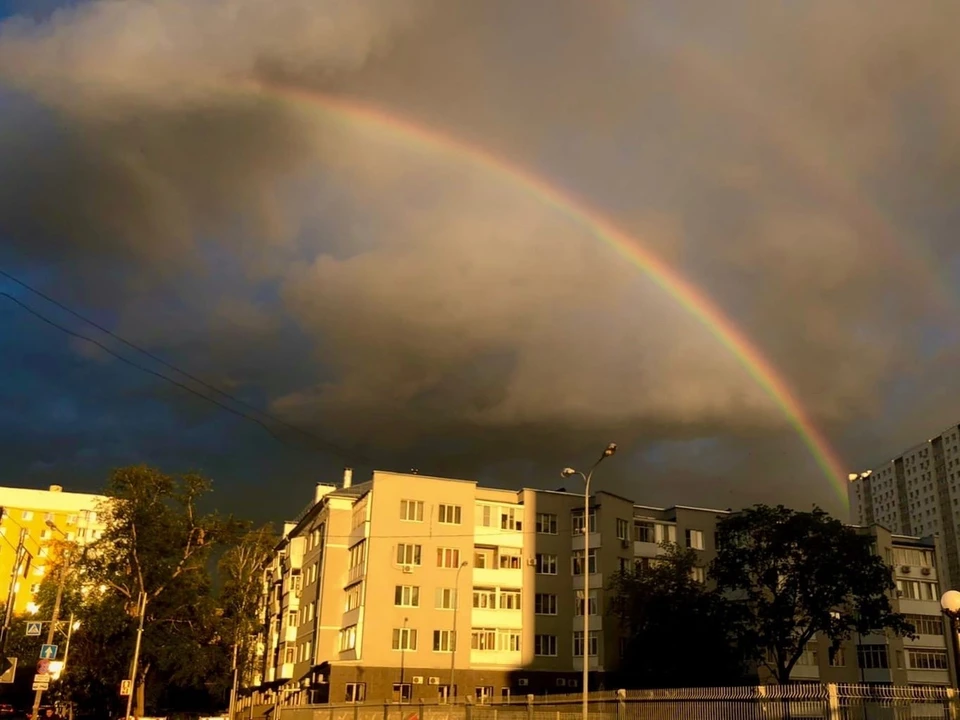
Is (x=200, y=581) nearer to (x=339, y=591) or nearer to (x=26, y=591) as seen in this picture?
(x=339, y=591)

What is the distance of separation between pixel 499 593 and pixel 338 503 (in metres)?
17.6

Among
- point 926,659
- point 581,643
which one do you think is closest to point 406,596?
point 581,643

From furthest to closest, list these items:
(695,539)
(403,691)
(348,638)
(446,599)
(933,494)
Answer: (933,494)
(695,539)
(446,599)
(348,638)
(403,691)

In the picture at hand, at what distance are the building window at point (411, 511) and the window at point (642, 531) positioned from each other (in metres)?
20.7

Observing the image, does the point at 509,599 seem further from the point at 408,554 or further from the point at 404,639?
the point at 404,639

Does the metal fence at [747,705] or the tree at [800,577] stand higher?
the tree at [800,577]

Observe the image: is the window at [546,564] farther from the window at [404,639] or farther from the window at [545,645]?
the window at [404,639]

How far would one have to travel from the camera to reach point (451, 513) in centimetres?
7419

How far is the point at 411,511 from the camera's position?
7300 cm

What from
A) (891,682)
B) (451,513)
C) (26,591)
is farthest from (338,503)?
(26,591)

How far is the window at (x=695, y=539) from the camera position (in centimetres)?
8362

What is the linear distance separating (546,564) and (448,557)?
9.37 metres

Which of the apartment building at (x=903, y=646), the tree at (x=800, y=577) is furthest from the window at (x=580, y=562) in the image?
the apartment building at (x=903, y=646)

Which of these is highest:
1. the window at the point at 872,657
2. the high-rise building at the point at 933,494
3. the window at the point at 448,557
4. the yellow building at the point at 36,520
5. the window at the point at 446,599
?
the high-rise building at the point at 933,494
